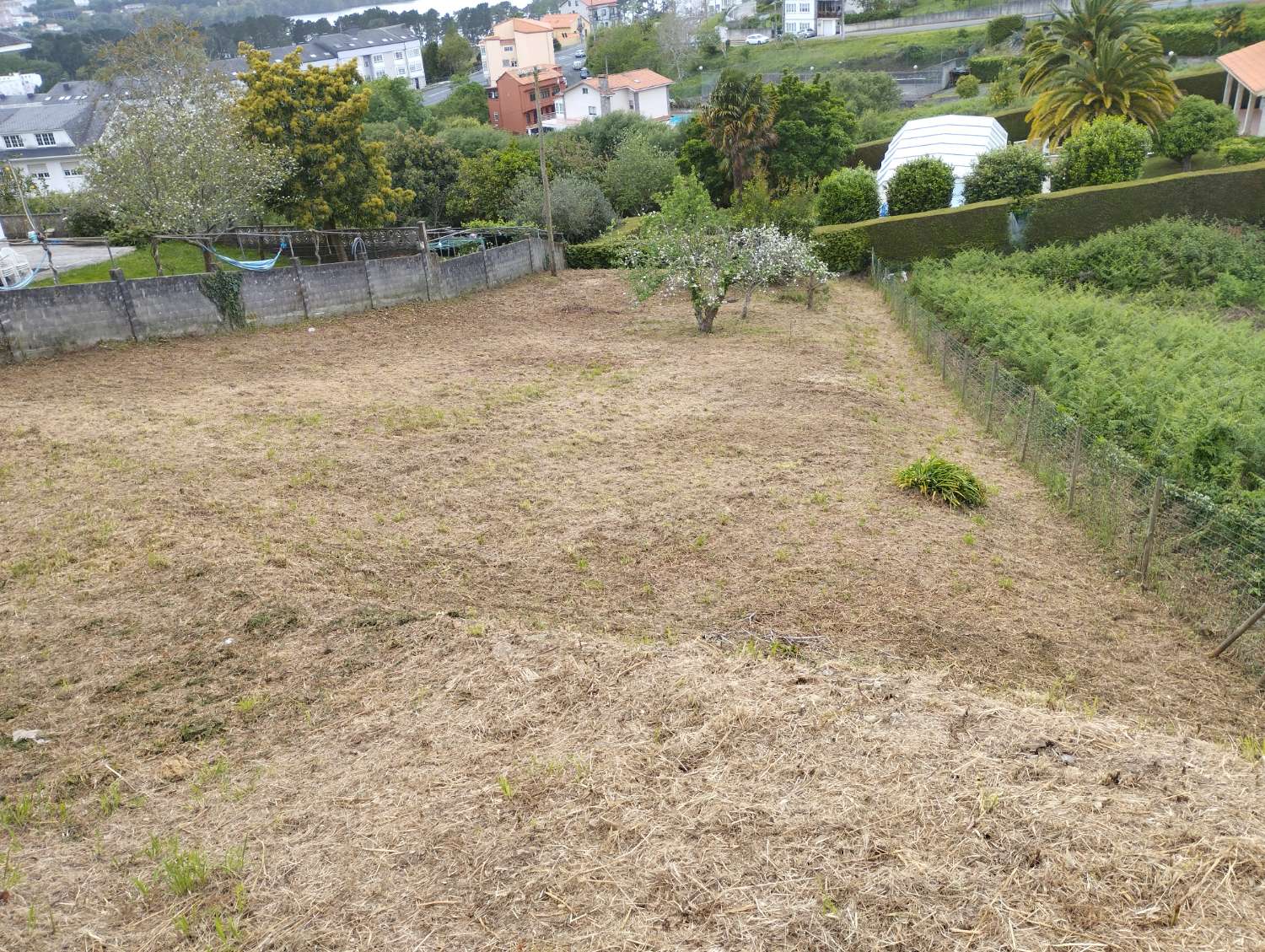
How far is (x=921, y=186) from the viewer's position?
96.4 feet

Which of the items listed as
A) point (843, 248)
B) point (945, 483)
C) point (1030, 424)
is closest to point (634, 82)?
point (843, 248)

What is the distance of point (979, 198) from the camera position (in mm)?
29000

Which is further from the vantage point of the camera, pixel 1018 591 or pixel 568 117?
pixel 568 117

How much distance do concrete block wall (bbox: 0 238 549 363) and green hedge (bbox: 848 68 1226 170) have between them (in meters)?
20.1

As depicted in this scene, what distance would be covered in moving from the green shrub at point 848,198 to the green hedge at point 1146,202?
528 cm

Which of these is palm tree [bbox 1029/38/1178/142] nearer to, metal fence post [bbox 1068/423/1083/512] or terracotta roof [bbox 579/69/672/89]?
metal fence post [bbox 1068/423/1083/512]

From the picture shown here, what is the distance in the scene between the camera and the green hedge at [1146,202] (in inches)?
1010

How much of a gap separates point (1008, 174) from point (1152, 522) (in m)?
22.4

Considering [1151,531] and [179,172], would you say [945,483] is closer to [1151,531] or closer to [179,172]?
[1151,531]

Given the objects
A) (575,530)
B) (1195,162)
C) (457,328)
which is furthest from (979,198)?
(575,530)

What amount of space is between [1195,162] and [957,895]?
112 feet

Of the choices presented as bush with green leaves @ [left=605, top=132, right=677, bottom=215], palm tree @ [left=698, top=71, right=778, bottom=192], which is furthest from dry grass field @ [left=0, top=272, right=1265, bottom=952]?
bush with green leaves @ [left=605, top=132, right=677, bottom=215]

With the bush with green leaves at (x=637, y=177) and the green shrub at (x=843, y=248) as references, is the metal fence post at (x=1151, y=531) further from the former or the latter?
the bush with green leaves at (x=637, y=177)

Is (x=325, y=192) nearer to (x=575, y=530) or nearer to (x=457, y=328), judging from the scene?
(x=457, y=328)
